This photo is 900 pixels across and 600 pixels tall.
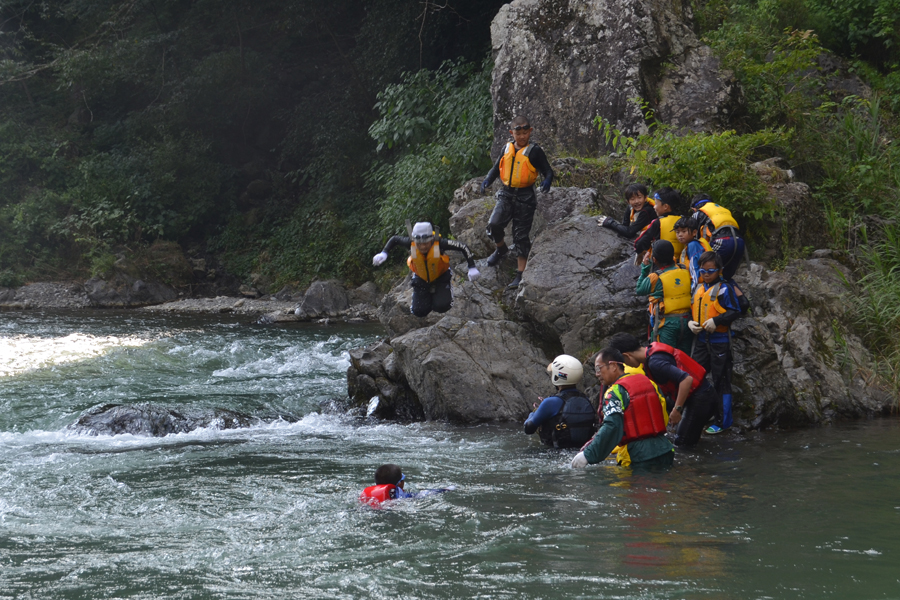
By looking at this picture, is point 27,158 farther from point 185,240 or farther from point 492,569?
point 492,569

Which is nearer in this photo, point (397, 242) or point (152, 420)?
point (397, 242)

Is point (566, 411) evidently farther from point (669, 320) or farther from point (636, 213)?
point (636, 213)

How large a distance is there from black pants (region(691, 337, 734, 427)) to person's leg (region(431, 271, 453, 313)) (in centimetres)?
282

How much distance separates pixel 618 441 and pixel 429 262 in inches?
143

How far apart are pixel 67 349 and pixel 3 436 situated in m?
5.42

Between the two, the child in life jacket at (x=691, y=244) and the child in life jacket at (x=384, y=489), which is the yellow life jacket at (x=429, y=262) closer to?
the child in life jacket at (x=691, y=244)

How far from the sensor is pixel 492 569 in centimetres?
445

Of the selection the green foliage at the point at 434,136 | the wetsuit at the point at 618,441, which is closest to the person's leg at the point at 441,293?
the wetsuit at the point at 618,441

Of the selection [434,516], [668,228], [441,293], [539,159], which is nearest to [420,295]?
[441,293]

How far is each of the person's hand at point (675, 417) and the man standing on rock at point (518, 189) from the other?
280 centimetres

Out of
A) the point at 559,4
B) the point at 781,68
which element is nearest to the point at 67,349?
the point at 559,4

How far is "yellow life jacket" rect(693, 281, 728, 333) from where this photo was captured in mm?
7766

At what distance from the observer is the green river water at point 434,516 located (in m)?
4.30

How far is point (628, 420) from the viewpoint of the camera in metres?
6.46
